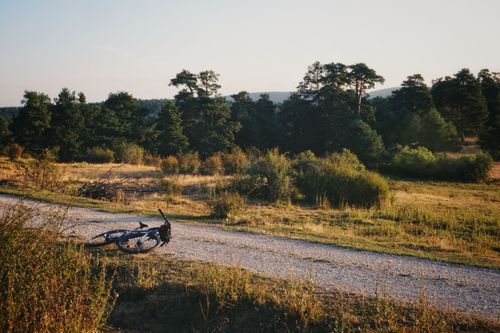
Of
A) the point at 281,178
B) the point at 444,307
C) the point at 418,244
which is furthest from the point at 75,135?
the point at 444,307

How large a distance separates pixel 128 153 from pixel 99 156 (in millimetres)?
5475

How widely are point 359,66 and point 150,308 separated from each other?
56625 mm

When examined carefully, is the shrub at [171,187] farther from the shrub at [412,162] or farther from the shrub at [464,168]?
the shrub at [464,168]

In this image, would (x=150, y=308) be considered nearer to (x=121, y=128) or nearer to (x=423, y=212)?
(x=423, y=212)

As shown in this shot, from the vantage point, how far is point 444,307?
248 inches

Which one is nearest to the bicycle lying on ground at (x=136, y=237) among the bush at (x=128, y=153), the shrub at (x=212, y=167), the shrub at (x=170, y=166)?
the shrub at (x=170, y=166)

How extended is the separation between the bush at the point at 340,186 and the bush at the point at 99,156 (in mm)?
25254

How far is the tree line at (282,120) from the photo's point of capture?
46.4 m

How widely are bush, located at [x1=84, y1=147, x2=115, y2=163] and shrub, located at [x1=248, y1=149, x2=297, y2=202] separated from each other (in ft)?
77.4

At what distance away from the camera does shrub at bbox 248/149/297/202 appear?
21750mm

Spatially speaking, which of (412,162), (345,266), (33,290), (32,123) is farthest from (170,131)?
(33,290)

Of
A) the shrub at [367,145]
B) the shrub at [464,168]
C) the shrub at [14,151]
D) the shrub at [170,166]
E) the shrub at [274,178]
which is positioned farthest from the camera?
the shrub at [367,145]

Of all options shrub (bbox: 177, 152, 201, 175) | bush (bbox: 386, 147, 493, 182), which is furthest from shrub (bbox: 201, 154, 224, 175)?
bush (bbox: 386, 147, 493, 182)

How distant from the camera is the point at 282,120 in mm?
65188
